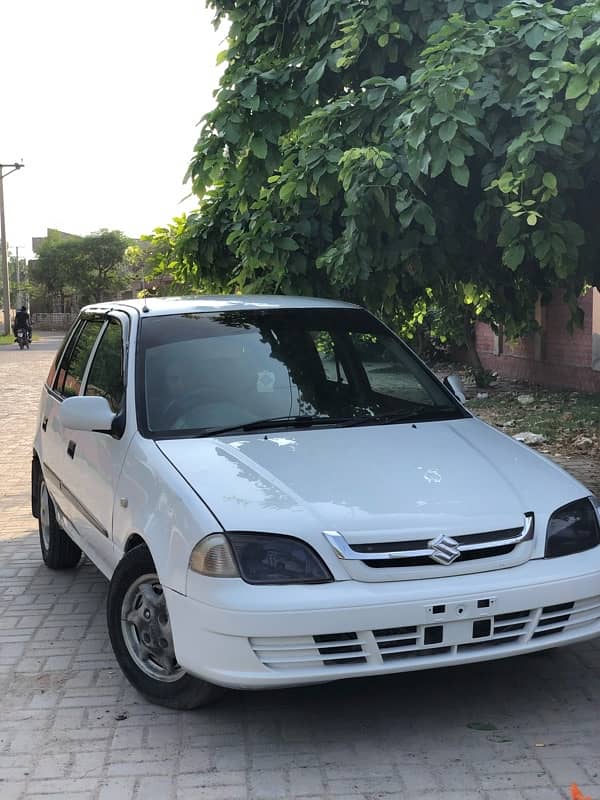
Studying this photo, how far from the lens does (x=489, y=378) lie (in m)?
17.7

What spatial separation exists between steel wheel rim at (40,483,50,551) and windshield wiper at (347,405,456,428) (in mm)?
2506

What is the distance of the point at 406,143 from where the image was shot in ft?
18.3

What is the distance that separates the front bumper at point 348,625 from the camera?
11.7 ft

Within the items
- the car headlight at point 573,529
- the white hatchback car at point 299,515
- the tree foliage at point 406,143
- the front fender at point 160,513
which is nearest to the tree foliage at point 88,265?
the tree foliage at point 406,143

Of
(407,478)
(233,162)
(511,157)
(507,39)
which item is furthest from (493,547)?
(233,162)

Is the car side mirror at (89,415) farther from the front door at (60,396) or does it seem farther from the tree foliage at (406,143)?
the tree foliage at (406,143)

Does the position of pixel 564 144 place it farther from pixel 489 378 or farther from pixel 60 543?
pixel 489 378

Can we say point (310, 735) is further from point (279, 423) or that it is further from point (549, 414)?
point (549, 414)

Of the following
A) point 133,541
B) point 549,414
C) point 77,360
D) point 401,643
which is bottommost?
point 549,414

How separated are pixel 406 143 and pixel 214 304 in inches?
53.1

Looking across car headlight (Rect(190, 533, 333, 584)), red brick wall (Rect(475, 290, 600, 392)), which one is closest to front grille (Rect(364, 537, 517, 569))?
car headlight (Rect(190, 533, 333, 584))

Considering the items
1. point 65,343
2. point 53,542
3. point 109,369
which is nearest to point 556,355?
point 65,343

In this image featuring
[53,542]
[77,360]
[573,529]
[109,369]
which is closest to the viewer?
[573,529]

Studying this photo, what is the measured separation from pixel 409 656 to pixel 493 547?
0.49 metres
